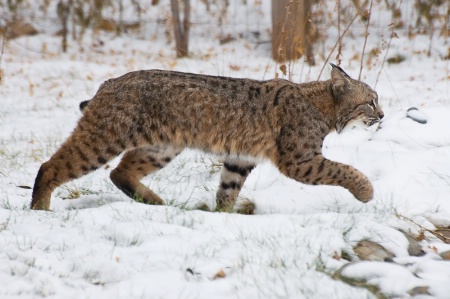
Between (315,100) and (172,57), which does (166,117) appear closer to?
(315,100)

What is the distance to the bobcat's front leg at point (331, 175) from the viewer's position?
5359 mm

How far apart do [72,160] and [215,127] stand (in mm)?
1086

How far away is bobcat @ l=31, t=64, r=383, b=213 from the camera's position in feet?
17.2

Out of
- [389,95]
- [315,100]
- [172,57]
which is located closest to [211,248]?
[315,100]

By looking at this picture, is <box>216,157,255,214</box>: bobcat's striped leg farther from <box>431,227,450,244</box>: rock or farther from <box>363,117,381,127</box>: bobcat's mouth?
<box>431,227,450,244</box>: rock

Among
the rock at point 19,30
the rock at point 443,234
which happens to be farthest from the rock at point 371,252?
the rock at point 19,30

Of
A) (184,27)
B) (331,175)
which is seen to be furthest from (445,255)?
(184,27)

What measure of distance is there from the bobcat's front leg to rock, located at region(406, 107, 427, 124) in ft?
5.32

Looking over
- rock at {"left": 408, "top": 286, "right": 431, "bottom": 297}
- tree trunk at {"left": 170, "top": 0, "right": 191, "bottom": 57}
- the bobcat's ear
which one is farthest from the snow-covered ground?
tree trunk at {"left": 170, "top": 0, "right": 191, "bottom": 57}

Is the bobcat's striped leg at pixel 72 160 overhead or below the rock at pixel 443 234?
overhead

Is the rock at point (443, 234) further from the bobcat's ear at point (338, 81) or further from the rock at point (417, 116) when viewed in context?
the rock at point (417, 116)

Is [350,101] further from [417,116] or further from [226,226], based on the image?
[226,226]

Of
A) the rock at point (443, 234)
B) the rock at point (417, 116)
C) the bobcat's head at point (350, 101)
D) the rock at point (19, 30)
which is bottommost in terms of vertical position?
the rock at point (19, 30)

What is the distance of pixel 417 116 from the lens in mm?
6832
